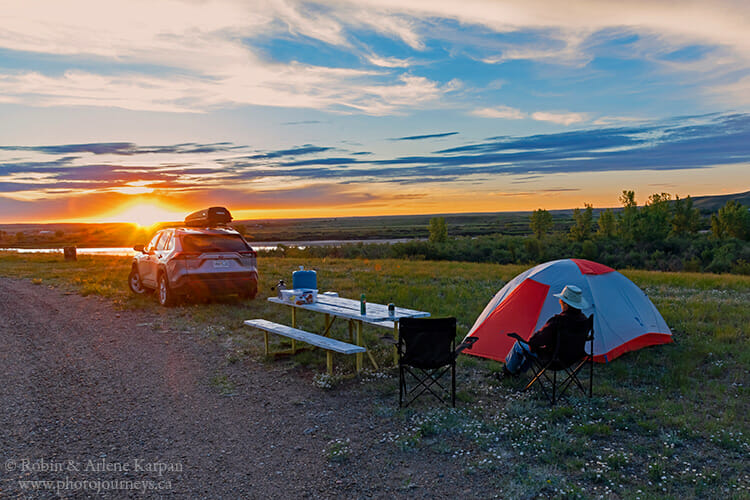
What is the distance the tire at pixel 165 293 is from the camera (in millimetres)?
12406

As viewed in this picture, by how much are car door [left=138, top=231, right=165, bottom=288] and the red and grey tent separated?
8705mm

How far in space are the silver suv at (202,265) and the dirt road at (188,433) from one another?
3.31 m

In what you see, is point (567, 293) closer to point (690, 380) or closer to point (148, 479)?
point (690, 380)

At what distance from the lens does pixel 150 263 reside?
529 inches

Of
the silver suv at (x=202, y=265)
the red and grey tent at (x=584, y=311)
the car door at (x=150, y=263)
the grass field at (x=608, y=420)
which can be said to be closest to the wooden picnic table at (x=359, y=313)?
the grass field at (x=608, y=420)

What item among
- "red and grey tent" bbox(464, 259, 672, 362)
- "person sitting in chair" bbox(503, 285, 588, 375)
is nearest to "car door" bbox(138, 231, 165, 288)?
"red and grey tent" bbox(464, 259, 672, 362)

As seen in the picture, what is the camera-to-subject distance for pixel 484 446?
4902 millimetres

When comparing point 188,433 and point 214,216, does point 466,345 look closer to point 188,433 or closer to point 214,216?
point 188,433

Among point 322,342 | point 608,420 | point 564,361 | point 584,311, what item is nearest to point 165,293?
point 322,342

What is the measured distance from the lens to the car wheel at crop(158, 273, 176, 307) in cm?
1241

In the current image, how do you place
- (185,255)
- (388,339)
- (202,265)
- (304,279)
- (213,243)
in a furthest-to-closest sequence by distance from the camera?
1. (213,243)
2. (202,265)
3. (185,255)
4. (388,339)
5. (304,279)

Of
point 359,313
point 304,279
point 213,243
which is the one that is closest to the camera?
point 359,313

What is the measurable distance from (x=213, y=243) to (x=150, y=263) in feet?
7.71

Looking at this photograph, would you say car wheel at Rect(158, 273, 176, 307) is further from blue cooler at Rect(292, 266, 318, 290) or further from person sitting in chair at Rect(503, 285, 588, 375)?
person sitting in chair at Rect(503, 285, 588, 375)
